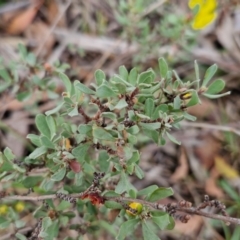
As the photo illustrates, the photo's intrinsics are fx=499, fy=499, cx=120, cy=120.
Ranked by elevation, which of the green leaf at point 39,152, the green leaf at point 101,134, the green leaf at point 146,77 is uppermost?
the green leaf at point 146,77

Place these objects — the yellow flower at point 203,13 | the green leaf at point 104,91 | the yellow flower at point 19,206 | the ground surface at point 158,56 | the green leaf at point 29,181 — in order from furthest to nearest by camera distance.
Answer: the ground surface at point 158,56 → the yellow flower at point 203,13 → the yellow flower at point 19,206 → the green leaf at point 29,181 → the green leaf at point 104,91

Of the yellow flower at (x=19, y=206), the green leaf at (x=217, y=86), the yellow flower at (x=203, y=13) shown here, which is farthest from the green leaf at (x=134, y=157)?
the yellow flower at (x=203, y=13)

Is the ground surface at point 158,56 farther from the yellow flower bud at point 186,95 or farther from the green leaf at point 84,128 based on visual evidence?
the green leaf at point 84,128

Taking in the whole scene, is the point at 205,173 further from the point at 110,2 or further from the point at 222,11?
the point at 110,2

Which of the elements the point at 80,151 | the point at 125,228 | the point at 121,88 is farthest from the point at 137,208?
the point at 121,88

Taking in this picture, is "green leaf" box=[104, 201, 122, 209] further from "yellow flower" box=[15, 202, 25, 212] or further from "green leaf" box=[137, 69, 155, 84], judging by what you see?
"yellow flower" box=[15, 202, 25, 212]

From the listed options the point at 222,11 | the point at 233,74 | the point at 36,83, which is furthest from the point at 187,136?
the point at 36,83
